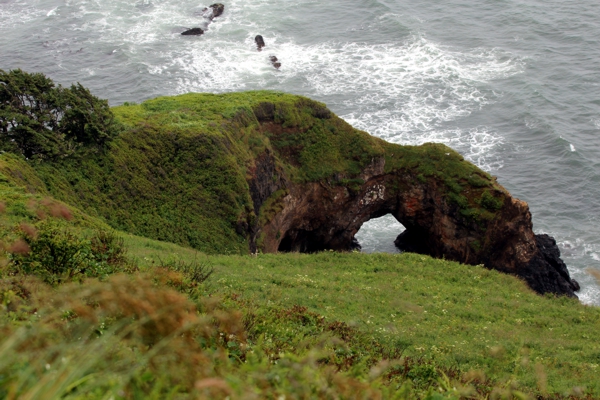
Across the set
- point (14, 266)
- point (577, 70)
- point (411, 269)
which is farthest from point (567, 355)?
point (577, 70)

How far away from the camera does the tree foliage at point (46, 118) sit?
26328 mm

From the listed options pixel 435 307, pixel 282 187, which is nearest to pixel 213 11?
pixel 282 187

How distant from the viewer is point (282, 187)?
37406 millimetres

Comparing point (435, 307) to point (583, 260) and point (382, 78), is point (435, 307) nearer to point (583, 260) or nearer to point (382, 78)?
point (583, 260)

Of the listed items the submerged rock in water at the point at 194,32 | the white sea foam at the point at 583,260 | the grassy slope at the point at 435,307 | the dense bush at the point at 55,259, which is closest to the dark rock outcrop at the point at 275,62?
the submerged rock in water at the point at 194,32

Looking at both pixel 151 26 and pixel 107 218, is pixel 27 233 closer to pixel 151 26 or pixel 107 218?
pixel 107 218

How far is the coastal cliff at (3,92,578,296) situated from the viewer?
29922mm

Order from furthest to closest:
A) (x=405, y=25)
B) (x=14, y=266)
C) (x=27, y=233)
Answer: (x=405, y=25) < (x=27, y=233) < (x=14, y=266)

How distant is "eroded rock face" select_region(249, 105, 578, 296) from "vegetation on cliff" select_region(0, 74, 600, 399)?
414 millimetres

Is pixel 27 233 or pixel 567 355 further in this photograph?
pixel 567 355

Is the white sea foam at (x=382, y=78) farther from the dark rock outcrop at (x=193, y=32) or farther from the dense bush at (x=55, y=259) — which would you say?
the dense bush at (x=55, y=259)

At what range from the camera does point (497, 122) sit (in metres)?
57.3

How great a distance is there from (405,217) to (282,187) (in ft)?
35.9

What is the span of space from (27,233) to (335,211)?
27891 millimetres
